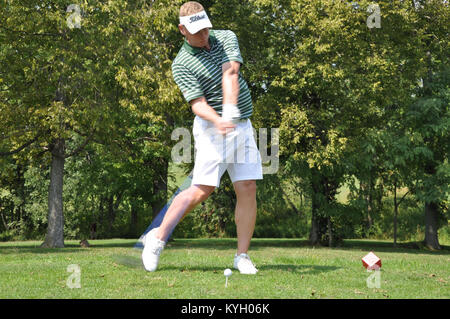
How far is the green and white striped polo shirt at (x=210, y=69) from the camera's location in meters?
5.84

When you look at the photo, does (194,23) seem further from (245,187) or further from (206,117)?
(245,187)

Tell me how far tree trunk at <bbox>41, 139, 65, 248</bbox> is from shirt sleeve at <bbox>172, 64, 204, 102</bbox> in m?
18.1

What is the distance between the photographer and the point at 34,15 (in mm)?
19984

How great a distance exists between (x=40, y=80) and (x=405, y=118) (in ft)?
54.6

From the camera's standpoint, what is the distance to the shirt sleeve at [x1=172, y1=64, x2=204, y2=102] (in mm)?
5723

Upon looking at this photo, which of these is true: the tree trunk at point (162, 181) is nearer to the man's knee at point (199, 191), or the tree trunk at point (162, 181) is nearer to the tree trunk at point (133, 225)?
the tree trunk at point (133, 225)

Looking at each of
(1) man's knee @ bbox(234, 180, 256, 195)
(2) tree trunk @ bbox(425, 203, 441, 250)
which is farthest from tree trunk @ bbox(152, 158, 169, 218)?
(1) man's knee @ bbox(234, 180, 256, 195)

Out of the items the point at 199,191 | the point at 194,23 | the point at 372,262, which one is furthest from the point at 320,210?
the point at 194,23

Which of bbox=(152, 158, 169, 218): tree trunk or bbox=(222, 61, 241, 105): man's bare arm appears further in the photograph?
bbox=(152, 158, 169, 218): tree trunk

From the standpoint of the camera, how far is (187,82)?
5.82 meters

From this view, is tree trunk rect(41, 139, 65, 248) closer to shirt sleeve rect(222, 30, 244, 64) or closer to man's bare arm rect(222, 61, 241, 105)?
shirt sleeve rect(222, 30, 244, 64)

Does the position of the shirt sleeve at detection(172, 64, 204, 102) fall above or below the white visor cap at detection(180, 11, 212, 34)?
below

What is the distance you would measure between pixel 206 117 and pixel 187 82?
0.49 m
